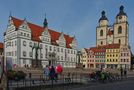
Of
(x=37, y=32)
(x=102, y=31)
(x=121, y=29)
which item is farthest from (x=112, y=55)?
(x=37, y=32)

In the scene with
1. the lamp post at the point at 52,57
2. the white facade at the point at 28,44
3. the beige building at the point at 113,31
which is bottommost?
the lamp post at the point at 52,57

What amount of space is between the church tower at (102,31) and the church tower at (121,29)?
6416mm

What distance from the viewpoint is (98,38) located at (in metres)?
142

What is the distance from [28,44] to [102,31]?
2736 inches

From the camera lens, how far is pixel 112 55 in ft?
408

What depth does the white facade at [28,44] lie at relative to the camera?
75750mm

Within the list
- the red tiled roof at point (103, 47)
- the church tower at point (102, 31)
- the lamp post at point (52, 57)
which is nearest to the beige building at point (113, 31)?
the church tower at point (102, 31)

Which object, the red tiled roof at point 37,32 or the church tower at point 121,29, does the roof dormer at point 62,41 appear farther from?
the church tower at point 121,29

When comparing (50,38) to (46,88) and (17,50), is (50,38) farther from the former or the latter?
(46,88)

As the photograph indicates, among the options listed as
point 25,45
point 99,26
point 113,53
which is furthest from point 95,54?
point 25,45

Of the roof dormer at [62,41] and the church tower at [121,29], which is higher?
the church tower at [121,29]

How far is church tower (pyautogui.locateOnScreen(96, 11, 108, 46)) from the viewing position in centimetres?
13938

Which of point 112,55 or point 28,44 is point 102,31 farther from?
point 28,44

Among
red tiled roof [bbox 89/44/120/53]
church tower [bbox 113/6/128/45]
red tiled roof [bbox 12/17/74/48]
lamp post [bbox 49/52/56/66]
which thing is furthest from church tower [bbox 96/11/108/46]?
lamp post [bbox 49/52/56/66]
